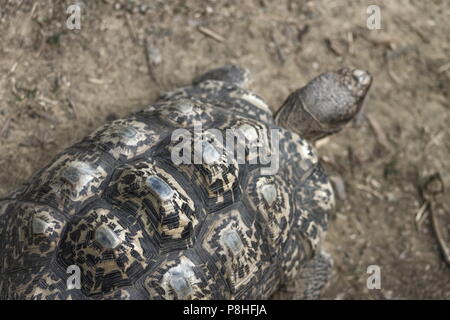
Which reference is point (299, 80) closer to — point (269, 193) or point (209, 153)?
point (269, 193)

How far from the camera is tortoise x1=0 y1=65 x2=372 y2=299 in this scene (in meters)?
2.66

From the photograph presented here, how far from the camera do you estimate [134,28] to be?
4.41m

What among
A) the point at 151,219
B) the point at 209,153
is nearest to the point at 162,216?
the point at 151,219

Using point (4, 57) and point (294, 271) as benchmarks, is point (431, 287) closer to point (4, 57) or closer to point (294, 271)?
point (294, 271)

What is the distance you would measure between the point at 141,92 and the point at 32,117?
832 mm

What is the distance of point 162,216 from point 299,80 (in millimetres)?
2375

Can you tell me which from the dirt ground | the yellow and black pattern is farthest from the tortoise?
the dirt ground

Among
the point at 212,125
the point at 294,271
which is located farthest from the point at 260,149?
the point at 294,271

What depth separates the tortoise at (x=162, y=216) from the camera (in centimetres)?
266

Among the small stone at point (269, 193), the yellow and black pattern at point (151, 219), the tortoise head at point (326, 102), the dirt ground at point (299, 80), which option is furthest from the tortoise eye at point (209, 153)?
the dirt ground at point (299, 80)

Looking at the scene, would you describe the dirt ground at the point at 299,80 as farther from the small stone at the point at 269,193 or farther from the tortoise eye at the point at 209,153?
the tortoise eye at the point at 209,153

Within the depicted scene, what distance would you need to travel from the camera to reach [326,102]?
3.97 metres

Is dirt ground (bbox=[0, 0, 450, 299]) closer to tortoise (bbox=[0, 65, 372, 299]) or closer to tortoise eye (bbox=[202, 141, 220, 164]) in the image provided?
tortoise (bbox=[0, 65, 372, 299])

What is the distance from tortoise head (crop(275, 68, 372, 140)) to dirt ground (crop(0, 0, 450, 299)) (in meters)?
0.49
